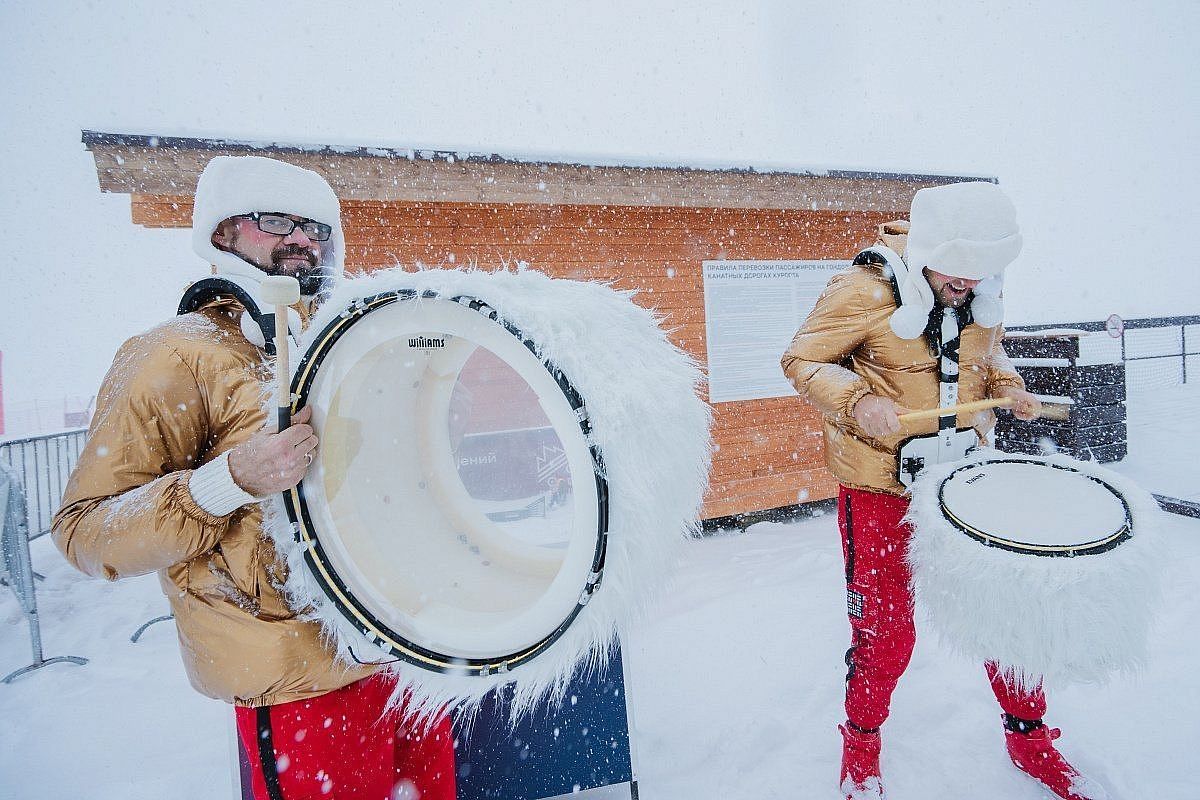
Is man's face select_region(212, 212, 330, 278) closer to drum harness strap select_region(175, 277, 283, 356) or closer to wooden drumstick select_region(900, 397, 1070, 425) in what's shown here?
drum harness strap select_region(175, 277, 283, 356)

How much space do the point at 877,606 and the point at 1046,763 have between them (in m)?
0.88

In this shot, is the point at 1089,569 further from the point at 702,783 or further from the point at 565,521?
the point at 702,783

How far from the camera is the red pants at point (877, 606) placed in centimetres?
182

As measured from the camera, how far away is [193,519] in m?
1.01

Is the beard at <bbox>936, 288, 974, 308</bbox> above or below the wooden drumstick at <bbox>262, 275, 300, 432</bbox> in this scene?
above

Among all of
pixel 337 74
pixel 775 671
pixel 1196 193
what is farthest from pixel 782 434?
pixel 337 74

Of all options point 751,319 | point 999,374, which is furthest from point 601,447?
point 751,319

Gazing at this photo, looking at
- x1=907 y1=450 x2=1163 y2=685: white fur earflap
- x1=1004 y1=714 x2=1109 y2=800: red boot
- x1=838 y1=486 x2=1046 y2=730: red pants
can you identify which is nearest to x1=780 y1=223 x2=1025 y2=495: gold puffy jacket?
x1=838 y1=486 x2=1046 y2=730: red pants

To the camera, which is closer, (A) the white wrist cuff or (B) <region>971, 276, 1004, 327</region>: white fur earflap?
(A) the white wrist cuff

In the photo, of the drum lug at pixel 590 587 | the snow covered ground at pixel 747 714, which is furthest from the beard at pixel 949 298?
the drum lug at pixel 590 587

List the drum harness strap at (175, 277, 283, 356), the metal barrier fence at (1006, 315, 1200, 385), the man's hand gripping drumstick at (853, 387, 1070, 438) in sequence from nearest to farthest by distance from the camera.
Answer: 1. the drum harness strap at (175, 277, 283, 356)
2. the man's hand gripping drumstick at (853, 387, 1070, 438)
3. the metal barrier fence at (1006, 315, 1200, 385)

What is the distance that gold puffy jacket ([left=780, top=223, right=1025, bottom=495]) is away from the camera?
182 cm

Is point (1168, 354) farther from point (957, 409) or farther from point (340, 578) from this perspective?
point (340, 578)

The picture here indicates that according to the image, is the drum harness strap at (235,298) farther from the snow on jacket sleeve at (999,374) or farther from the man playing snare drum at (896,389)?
the snow on jacket sleeve at (999,374)
